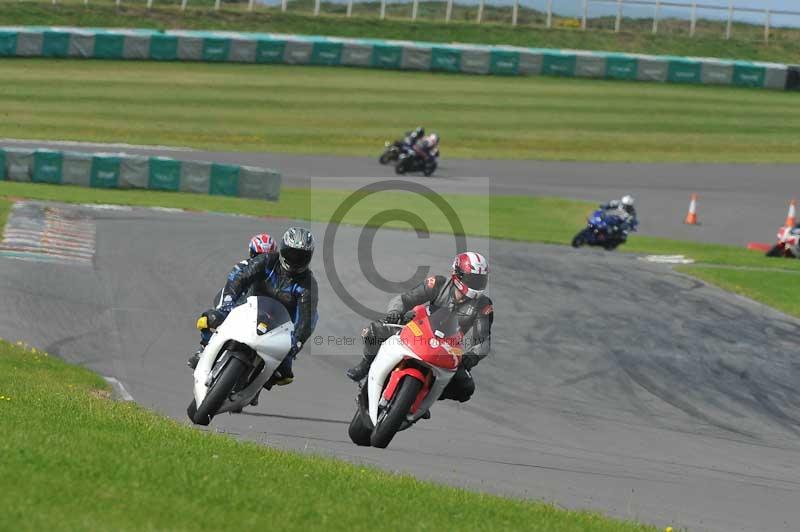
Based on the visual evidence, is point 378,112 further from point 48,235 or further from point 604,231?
point 48,235

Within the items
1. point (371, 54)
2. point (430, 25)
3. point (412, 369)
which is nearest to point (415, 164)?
point (371, 54)

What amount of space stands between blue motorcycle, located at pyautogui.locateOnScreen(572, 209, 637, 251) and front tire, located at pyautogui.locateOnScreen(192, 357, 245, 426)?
775 inches

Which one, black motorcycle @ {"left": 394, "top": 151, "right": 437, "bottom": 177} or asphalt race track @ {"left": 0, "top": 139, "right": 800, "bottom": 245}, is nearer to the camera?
asphalt race track @ {"left": 0, "top": 139, "right": 800, "bottom": 245}

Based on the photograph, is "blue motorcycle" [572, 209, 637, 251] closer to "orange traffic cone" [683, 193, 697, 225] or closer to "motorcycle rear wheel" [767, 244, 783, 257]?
"motorcycle rear wheel" [767, 244, 783, 257]

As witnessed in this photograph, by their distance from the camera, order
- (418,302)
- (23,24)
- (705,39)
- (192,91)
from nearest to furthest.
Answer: (418,302) < (192,91) < (23,24) < (705,39)

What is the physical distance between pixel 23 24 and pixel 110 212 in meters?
30.2

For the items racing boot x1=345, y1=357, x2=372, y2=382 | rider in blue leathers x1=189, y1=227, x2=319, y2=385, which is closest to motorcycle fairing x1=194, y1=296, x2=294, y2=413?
rider in blue leathers x1=189, y1=227, x2=319, y2=385

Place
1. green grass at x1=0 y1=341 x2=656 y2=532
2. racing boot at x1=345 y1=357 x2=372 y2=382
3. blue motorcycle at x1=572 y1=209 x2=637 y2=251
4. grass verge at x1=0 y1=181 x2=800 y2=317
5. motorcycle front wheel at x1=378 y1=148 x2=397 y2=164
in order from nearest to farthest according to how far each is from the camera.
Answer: green grass at x1=0 y1=341 x2=656 y2=532 → racing boot at x1=345 y1=357 x2=372 y2=382 → grass verge at x1=0 y1=181 x2=800 y2=317 → blue motorcycle at x1=572 y1=209 x2=637 y2=251 → motorcycle front wheel at x1=378 y1=148 x2=397 y2=164

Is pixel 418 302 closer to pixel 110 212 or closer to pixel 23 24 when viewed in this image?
pixel 110 212

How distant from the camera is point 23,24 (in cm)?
5384

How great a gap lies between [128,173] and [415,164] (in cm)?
1160

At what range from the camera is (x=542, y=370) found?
16.5m

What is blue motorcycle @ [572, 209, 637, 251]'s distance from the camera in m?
29.8

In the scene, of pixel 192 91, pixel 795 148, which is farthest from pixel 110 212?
pixel 795 148
